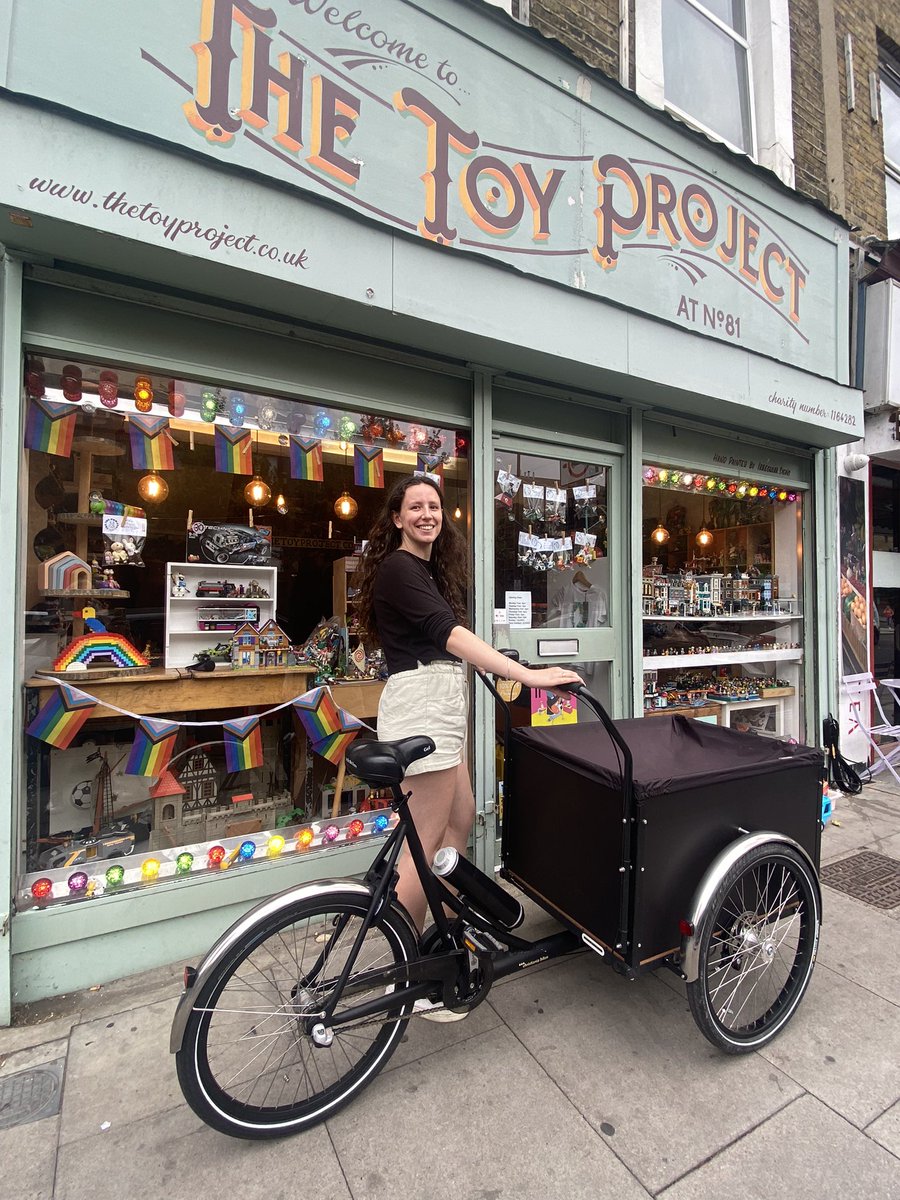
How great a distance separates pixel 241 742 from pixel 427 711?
5.01 ft

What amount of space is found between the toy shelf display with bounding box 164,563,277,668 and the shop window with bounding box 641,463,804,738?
9.36 feet

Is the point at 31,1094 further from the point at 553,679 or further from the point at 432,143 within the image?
the point at 432,143

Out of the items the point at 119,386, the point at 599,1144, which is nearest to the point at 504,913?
the point at 599,1144

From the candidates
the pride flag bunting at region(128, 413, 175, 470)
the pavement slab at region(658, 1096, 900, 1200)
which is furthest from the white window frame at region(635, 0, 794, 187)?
the pavement slab at region(658, 1096, 900, 1200)

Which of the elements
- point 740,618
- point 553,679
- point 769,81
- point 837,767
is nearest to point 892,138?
point 769,81

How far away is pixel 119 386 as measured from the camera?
2.82 meters

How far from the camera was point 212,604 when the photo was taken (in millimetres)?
3684

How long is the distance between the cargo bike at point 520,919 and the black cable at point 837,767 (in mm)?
2931

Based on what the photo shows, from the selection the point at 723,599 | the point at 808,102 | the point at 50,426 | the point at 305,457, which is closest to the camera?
the point at 50,426

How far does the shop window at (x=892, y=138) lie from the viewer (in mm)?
6715

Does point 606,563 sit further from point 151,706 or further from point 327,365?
point 151,706

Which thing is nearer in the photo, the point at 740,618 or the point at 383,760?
the point at 383,760

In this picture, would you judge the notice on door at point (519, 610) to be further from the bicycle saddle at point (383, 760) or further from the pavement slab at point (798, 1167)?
the pavement slab at point (798, 1167)

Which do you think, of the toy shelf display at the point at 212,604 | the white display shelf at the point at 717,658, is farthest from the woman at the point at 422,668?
the white display shelf at the point at 717,658
